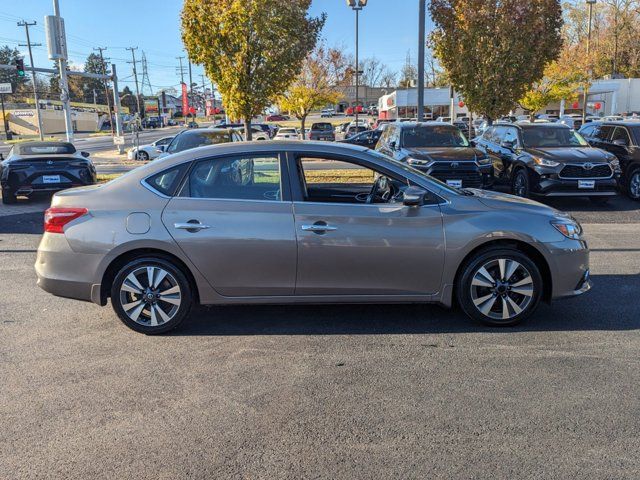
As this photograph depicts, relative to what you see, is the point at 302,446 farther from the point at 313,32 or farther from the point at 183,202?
the point at 313,32

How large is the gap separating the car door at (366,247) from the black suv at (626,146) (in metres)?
9.88

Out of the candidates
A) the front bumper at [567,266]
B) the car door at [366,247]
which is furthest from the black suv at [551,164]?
the car door at [366,247]

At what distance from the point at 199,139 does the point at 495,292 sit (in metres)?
9.61

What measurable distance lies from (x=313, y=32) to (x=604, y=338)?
1277 centimetres

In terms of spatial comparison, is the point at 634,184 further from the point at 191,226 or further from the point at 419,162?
the point at 191,226

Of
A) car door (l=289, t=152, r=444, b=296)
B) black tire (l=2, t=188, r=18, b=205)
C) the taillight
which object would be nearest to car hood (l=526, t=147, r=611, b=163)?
car door (l=289, t=152, r=444, b=296)

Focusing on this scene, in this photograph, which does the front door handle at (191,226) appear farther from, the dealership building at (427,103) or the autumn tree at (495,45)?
the dealership building at (427,103)

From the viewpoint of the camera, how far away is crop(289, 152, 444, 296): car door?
471cm

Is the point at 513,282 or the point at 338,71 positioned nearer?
the point at 513,282

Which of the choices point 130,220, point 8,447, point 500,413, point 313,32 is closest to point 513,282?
point 500,413

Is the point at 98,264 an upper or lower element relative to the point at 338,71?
lower

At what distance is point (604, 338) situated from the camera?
4715 millimetres

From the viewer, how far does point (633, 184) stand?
12.6 m

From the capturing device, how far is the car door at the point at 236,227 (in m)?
4.70
